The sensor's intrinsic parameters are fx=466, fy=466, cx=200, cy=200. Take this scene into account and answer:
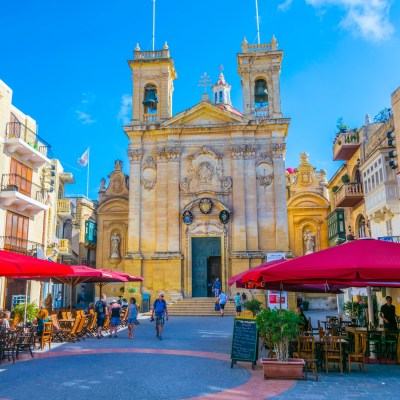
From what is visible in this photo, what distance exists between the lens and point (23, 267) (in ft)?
38.8

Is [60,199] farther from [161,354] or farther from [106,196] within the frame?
[161,354]

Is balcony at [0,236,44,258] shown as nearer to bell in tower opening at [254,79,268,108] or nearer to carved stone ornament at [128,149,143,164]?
carved stone ornament at [128,149,143,164]

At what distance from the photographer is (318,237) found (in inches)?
1549

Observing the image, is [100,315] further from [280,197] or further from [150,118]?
[150,118]

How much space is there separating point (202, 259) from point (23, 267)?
2380 cm

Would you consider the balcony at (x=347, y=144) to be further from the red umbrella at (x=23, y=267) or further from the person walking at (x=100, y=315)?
the red umbrella at (x=23, y=267)

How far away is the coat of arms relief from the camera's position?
116 ft

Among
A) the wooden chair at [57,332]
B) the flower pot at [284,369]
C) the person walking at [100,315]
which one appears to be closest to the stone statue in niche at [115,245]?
the person walking at [100,315]

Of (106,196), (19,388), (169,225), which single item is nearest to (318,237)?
(169,225)

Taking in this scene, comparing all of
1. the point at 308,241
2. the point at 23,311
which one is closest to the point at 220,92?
the point at 308,241

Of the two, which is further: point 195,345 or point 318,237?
point 318,237

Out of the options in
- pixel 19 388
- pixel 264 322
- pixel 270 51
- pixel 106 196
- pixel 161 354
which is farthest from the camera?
pixel 106 196

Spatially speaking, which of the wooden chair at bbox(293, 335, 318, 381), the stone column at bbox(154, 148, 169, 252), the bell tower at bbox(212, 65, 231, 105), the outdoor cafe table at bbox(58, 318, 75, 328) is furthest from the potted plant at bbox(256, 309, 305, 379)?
the bell tower at bbox(212, 65, 231, 105)

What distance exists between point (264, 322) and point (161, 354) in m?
4.59
